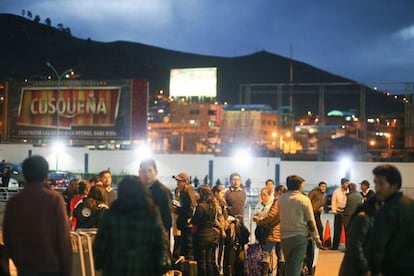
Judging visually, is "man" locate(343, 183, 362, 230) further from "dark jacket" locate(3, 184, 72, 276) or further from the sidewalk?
"dark jacket" locate(3, 184, 72, 276)

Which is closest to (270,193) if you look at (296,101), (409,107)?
(409,107)

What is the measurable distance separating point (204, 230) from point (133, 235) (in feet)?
14.5

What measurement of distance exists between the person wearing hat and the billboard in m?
28.8

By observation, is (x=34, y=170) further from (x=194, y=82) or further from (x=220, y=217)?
(x=194, y=82)

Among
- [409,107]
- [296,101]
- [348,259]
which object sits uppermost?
[296,101]

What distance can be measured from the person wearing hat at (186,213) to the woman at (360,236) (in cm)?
398

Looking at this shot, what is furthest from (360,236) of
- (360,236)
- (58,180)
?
(58,180)

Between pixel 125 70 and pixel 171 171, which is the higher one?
pixel 125 70

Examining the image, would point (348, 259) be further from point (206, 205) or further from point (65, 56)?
point (65, 56)

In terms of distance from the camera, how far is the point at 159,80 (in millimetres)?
187250

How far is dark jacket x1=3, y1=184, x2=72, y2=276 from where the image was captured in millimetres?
4660

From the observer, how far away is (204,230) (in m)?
9.09

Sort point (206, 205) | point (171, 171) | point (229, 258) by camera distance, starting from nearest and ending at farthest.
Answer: point (206, 205)
point (229, 258)
point (171, 171)

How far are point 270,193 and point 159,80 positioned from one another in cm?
17846
